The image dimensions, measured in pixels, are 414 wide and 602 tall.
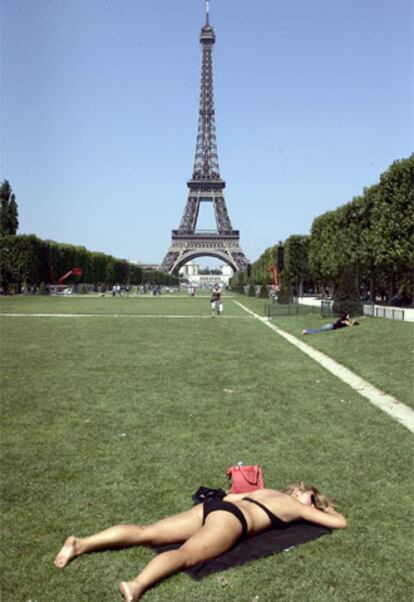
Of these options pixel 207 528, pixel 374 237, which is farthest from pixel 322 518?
pixel 374 237

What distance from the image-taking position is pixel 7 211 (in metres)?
70.6

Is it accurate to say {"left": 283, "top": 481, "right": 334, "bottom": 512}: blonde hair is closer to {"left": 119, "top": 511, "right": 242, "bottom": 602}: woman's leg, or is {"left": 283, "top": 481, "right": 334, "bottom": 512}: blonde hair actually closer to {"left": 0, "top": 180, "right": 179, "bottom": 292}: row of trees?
{"left": 119, "top": 511, "right": 242, "bottom": 602}: woman's leg

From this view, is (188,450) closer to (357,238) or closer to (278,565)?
(278,565)

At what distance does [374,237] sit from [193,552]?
36.3 meters

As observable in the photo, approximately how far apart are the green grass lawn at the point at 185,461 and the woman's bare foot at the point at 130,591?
0.10 metres

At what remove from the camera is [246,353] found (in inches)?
584

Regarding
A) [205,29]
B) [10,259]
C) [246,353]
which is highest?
[205,29]

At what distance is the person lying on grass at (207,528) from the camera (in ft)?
11.8

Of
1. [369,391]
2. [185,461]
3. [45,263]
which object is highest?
[45,263]

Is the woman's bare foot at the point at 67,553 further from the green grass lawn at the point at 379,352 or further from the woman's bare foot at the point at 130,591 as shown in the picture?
the green grass lawn at the point at 379,352

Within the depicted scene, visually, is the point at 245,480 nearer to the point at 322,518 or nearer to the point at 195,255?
the point at 322,518

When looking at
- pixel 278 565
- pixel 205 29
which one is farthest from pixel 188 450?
pixel 205 29

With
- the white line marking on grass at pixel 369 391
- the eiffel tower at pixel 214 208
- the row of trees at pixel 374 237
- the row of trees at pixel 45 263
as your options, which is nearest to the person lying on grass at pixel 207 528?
the white line marking on grass at pixel 369 391

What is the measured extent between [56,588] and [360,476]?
3.21m
